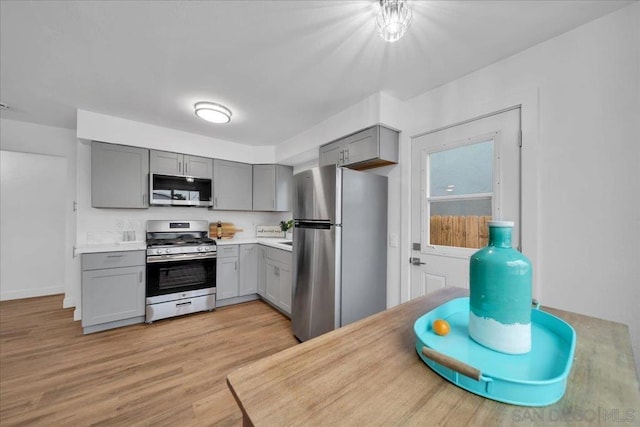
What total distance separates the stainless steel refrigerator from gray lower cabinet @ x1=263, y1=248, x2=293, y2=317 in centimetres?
45

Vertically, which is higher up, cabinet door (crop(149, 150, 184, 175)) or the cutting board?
cabinet door (crop(149, 150, 184, 175))

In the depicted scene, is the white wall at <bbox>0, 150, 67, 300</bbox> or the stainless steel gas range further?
the white wall at <bbox>0, 150, 67, 300</bbox>

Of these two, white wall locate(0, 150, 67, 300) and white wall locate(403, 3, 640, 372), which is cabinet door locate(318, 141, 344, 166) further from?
white wall locate(0, 150, 67, 300)

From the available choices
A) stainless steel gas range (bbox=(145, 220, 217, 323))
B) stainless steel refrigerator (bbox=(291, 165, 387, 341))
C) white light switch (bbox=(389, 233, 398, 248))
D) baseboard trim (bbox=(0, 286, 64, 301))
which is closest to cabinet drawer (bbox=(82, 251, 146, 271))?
stainless steel gas range (bbox=(145, 220, 217, 323))

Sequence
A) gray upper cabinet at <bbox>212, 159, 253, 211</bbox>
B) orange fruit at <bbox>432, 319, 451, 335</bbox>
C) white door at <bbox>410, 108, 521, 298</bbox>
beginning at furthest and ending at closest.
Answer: gray upper cabinet at <bbox>212, 159, 253, 211</bbox> → white door at <bbox>410, 108, 521, 298</bbox> → orange fruit at <bbox>432, 319, 451, 335</bbox>

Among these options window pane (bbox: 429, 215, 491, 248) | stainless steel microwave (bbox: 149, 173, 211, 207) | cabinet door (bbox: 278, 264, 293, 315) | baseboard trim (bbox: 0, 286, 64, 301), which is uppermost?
stainless steel microwave (bbox: 149, 173, 211, 207)

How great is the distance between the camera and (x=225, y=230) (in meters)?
3.80

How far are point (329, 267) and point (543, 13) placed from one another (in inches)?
85.8

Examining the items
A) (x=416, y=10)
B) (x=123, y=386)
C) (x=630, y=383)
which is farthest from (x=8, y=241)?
(x=630, y=383)

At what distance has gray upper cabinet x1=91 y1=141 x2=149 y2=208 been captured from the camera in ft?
9.29

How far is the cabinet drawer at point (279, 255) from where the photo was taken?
2.98 meters

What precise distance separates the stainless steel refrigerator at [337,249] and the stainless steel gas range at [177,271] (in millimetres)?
1410

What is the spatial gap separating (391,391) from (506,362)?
1.00ft

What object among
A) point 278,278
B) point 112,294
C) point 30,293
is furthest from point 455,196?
point 30,293
